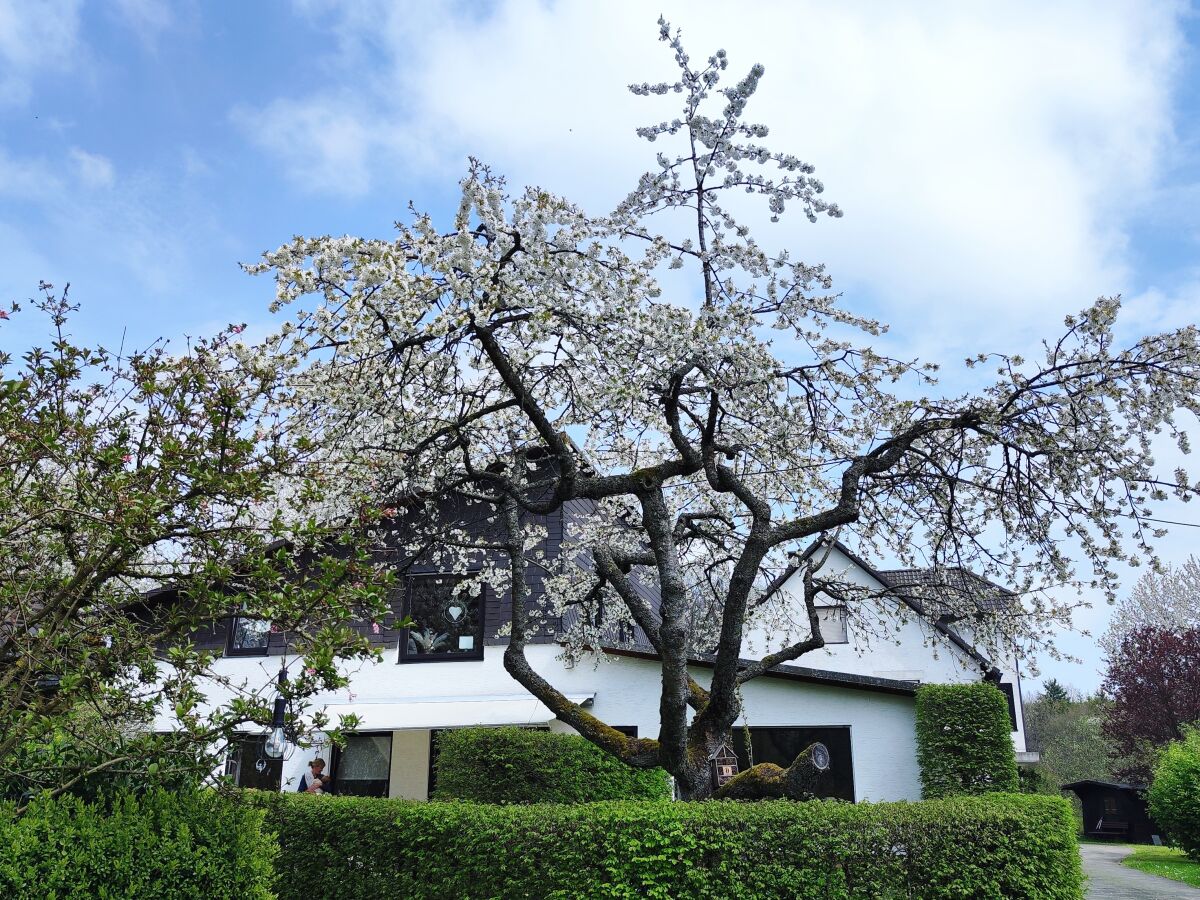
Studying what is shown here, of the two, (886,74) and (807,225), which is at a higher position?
(886,74)

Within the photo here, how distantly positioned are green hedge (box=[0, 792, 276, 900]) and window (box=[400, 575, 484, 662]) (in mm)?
8557

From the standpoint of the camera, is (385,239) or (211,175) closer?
(385,239)

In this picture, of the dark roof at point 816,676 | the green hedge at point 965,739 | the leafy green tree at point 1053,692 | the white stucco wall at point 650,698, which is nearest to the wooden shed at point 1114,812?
the green hedge at point 965,739

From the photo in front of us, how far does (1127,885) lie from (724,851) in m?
9.07

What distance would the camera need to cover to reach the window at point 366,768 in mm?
14438

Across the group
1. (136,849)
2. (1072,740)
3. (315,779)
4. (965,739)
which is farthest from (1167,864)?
(1072,740)

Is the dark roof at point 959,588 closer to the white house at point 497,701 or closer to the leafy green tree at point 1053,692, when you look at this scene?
the white house at point 497,701

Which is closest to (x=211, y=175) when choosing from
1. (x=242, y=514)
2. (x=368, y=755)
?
(x=242, y=514)

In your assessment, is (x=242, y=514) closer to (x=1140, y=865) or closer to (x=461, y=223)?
(x=461, y=223)

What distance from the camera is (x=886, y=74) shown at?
7590mm

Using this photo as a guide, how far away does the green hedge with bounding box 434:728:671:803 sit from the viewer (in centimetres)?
1038

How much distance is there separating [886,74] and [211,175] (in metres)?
5.57

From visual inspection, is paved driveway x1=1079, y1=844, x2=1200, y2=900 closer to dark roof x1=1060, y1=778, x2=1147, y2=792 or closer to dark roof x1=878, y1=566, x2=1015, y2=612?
dark roof x1=878, y1=566, x2=1015, y2=612

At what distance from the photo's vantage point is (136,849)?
15.1ft
